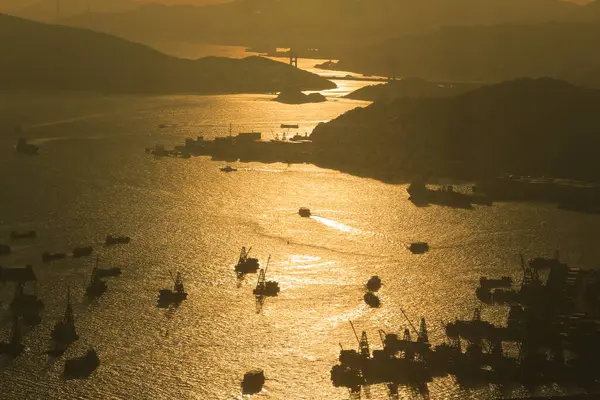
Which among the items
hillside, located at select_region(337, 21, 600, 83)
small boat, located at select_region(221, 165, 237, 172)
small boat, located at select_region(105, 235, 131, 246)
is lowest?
small boat, located at select_region(105, 235, 131, 246)

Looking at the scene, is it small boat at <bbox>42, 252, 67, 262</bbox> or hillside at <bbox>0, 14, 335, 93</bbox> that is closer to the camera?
small boat at <bbox>42, 252, 67, 262</bbox>

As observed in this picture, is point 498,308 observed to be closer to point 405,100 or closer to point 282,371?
point 282,371

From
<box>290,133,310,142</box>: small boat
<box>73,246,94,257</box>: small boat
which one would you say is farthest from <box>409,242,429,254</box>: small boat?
<box>290,133,310,142</box>: small boat

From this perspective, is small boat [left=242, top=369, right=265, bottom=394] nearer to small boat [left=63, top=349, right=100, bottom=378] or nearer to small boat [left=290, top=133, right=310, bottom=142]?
small boat [left=63, top=349, right=100, bottom=378]

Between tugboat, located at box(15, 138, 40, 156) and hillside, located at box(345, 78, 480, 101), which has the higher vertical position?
hillside, located at box(345, 78, 480, 101)

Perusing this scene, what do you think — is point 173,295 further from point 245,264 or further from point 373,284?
point 373,284

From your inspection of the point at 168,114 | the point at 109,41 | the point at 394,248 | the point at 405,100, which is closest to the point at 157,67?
the point at 109,41

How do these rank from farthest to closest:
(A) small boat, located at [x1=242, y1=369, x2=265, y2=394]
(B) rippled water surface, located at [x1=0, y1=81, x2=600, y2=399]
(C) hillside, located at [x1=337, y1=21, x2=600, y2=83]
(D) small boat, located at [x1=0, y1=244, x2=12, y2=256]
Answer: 1. (C) hillside, located at [x1=337, y1=21, x2=600, y2=83]
2. (D) small boat, located at [x1=0, y1=244, x2=12, y2=256]
3. (B) rippled water surface, located at [x1=0, y1=81, x2=600, y2=399]
4. (A) small boat, located at [x1=242, y1=369, x2=265, y2=394]

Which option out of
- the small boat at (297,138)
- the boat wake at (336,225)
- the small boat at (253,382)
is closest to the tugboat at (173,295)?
the small boat at (253,382)

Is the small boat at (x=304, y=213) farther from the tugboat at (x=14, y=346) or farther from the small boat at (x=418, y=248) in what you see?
the tugboat at (x=14, y=346)
